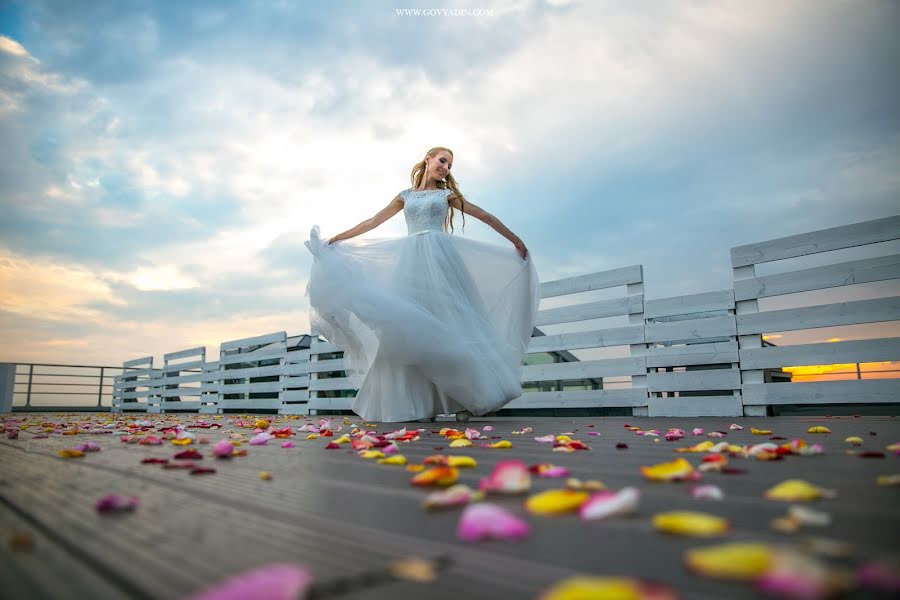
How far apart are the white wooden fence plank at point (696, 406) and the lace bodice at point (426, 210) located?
311 centimetres

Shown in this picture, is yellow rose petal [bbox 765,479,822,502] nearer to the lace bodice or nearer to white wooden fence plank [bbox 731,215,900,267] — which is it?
the lace bodice

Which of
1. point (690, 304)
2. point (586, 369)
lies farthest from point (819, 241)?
point (586, 369)

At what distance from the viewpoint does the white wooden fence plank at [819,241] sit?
155 inches

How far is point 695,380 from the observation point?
4.93 m

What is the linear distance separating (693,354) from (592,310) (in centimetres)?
125

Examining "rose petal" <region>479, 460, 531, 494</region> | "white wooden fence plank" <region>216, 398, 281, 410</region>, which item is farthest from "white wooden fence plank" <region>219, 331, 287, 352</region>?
"rose petal" <region>479, 460, 531, 494</region>

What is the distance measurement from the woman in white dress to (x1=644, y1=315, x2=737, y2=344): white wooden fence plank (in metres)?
1.70

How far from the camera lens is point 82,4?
28.3 feet

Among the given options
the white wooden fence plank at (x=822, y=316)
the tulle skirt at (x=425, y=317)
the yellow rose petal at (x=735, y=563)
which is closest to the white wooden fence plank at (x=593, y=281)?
the white wooden fence plank at (x=822, y=316)

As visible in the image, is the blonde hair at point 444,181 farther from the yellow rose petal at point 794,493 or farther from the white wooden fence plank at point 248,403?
the white wooden fence plank at point 248,403

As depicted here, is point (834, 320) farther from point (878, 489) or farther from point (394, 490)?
point (394, 490)

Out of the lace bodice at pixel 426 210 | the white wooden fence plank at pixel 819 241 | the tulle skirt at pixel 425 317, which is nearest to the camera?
the tulle skirt at pixel 425 317

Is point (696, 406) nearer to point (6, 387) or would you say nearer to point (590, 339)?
point (590, 339)

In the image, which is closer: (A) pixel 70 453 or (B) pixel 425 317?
(A) pixel 70 453
